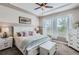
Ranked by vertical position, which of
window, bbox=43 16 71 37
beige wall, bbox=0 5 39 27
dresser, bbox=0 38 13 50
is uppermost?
beige wall, bbox=0 5 39 27

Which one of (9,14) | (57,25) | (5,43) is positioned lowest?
(5,43)

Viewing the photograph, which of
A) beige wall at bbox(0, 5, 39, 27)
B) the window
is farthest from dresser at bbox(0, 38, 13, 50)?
the window

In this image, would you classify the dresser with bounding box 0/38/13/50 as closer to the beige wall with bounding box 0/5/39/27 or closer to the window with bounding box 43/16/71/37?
the beige wall with bounding box 0/5/39/27

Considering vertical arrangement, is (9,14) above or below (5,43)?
above

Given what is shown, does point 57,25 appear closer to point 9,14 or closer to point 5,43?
point 9,14

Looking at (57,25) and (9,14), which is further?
(57,25)

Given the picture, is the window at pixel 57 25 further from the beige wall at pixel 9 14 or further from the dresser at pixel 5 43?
the dresser at pixel 5 43

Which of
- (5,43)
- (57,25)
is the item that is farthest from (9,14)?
(57,25)

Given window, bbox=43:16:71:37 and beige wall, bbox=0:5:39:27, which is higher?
beige wall, bbox=0:5:39:27

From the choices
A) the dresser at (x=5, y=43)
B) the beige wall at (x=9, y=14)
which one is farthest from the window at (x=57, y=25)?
the dresser at (x=5, y=43)

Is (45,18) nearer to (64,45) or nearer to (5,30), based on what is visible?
(64,45)

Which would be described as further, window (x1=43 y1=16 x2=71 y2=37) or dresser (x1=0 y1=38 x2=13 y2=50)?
window (x1=43 y1=16 x2=71 y2=37)
